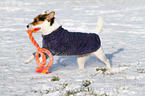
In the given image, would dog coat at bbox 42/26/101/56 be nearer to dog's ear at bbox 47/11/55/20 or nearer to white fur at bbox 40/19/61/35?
white fur at bbox 40/19/61/35

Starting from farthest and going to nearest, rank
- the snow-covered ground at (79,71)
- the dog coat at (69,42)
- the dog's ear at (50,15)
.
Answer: the dog coat at (69,42), the dog's ear at (50,15), the snow-covered ground at (79,71)

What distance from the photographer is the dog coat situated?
5.51 m

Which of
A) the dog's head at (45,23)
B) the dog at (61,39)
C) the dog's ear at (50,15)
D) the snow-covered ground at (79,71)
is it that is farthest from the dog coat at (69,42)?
the snow-covered ground at (79,71)

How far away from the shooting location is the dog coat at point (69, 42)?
5.51 metres

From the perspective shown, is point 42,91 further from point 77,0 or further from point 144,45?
point 77,0

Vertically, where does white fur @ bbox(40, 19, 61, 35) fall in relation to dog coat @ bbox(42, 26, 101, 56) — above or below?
above

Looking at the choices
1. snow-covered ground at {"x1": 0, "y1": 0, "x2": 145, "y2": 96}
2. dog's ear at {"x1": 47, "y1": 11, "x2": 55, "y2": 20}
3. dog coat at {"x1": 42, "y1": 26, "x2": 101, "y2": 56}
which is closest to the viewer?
snow-covered ground at {"x1": 0, "y1": 0, "x2": 145, "y2": 96}

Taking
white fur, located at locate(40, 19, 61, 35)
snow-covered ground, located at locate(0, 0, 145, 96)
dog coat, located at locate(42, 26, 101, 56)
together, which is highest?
white fur, located at locate(40, 19, 61, 35)

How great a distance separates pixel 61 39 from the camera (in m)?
5.55

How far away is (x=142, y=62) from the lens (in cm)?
692

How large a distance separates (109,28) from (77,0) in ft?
48.1

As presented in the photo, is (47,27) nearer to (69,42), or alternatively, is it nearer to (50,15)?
(50,15)

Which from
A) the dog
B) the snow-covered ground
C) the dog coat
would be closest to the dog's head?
the dog

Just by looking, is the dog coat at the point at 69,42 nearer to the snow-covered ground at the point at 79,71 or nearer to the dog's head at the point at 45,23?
the dog's head at the point at 45,23
